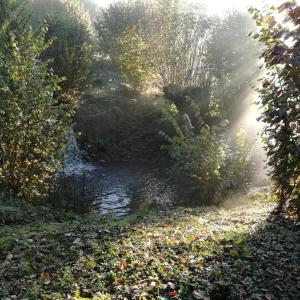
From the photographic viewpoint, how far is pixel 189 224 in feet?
22.5

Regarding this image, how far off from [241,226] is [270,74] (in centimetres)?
262

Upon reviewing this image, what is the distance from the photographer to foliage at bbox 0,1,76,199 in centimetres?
799

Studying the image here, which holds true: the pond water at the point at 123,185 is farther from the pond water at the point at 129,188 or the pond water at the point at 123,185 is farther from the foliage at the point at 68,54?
the foliage at the point at 68,54

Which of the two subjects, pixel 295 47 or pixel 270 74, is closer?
pixel 295 47

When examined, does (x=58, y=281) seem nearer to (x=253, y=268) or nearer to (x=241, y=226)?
(x=253, y=268)

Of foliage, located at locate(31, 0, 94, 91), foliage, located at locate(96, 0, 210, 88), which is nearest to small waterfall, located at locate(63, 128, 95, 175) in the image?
foliage, located at locate(31, 0, 94, 91)

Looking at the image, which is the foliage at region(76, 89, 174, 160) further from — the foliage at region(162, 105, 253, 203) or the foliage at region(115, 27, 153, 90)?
the foliage at region(162, 105, 253, 203)

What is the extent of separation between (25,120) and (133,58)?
13.5 metres

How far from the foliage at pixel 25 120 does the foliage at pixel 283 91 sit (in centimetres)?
468

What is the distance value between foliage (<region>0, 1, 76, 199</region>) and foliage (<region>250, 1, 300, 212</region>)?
468cm

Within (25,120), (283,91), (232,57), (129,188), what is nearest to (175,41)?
(232,57)

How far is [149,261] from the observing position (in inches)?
177

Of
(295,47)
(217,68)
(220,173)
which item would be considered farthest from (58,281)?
(217,68)

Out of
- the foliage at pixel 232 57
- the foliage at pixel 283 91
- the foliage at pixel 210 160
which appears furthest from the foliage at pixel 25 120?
the foliage at pixel 232 57
